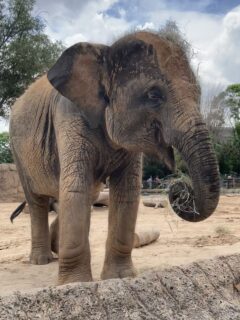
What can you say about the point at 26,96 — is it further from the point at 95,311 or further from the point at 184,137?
the point at 95,311

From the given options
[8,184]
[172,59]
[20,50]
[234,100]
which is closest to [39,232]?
[172,59]

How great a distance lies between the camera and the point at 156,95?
3.30 meters

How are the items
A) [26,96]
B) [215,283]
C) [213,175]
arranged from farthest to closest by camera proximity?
[26,96] < [215,283] < [213,175]

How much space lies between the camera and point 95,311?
255 cm

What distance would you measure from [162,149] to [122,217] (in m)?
0.91

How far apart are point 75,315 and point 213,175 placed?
3.60 feet

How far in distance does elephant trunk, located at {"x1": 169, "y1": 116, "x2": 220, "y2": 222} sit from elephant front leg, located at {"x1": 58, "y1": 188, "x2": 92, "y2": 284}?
80cm

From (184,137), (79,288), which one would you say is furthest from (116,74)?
(79,288)

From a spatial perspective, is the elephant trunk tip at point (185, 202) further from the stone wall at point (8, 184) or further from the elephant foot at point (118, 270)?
the stone wall at point (8, 184)

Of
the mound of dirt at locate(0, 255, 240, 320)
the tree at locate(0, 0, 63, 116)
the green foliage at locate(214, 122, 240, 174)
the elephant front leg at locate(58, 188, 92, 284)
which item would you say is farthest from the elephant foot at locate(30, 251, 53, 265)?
the green foliage at locate(214, 122, 240, 174)

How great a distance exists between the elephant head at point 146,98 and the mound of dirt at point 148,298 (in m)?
0.40

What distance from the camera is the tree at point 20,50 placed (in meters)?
20.7

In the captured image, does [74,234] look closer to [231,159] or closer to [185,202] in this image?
[185,202]

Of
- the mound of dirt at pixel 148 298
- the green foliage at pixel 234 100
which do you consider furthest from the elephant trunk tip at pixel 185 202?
the green foliage at pixel 234 100
